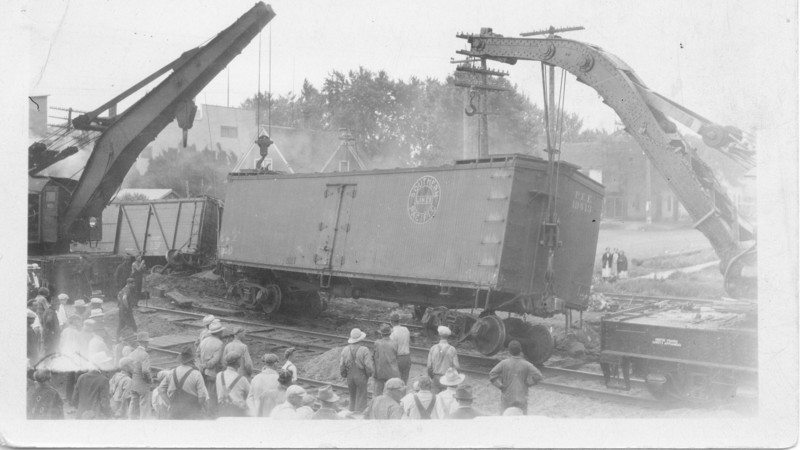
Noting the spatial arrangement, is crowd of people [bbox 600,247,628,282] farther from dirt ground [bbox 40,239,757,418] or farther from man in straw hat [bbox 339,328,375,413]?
man in straw hat [bbox 339,328,375,413]

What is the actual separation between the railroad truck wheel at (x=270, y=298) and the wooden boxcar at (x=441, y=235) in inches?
21.4

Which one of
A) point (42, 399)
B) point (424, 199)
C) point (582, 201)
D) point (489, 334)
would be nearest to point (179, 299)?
point (424, 199)

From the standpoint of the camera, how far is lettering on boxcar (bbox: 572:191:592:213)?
11.5 m

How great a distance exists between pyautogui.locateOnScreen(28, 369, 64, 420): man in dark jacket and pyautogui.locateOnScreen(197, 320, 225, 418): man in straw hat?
5.36 ft

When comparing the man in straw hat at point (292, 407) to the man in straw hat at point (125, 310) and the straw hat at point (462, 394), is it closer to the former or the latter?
the straw hat at point (462, 394)

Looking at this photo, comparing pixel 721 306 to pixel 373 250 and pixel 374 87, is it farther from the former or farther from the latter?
pixel 374 87

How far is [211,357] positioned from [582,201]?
7.24 meters

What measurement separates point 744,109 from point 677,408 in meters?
3.86

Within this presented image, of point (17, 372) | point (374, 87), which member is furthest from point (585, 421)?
point (374, 87)

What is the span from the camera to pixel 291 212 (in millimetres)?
14289

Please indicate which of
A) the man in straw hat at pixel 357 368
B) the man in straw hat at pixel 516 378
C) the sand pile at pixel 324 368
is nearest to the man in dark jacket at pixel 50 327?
the sand pile at pixel 324 368

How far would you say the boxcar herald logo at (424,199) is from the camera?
11.5 m

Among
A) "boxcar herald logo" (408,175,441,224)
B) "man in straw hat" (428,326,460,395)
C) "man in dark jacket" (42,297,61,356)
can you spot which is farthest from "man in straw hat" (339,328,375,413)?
"man in dark jacket" (42,297,61,356)

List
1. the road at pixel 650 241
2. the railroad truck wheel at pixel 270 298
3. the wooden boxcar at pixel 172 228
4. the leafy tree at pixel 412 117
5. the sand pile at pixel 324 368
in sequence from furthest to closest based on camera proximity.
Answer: the leafy tree at pixel 412 117
the road at pixel 650 241
the wooden boxcar at pixel 172 228
the railroad truck wheel at pixel 270 298
the sand pile at pixel 324 368
